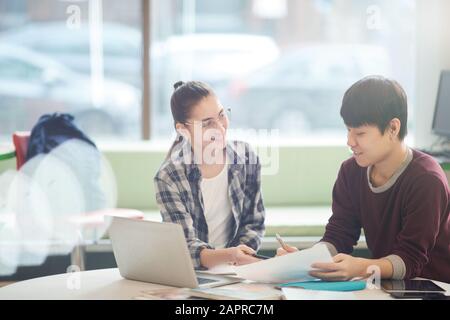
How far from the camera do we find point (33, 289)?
81.5 inches

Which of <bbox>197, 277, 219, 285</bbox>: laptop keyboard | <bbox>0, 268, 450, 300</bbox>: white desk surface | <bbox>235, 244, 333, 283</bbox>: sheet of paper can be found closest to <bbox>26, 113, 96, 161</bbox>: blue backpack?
<bbox>0, 268, 450, 300</bbox>: white desk surface

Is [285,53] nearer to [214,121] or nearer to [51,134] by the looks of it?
[51,134]

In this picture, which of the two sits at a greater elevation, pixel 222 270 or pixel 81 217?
pixel 222 270

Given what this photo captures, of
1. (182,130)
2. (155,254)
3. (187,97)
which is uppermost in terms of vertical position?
(187,97)

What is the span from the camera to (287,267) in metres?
2.00

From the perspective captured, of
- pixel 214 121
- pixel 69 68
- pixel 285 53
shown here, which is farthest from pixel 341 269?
pixel 285 53

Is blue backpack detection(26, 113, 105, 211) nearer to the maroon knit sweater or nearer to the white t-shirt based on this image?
the white t-shirt

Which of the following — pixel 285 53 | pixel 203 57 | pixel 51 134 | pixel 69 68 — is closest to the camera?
pixel 51 134

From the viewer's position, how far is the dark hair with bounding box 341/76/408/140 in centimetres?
221

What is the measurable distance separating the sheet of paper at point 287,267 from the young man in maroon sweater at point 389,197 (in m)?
0.04

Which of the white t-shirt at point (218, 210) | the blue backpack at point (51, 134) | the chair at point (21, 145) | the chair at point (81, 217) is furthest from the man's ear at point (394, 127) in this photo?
the chair at point (21, 145)

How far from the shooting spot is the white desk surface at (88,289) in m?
1.97

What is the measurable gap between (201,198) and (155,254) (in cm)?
59

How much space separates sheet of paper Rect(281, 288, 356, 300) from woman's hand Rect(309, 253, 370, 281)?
0.27 ft
